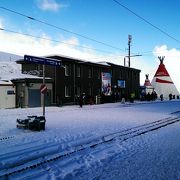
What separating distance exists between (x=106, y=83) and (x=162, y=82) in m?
23.7

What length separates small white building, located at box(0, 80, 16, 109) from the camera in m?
32.5

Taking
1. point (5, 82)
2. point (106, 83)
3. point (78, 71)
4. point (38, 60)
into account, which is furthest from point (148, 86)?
point (38, 60)

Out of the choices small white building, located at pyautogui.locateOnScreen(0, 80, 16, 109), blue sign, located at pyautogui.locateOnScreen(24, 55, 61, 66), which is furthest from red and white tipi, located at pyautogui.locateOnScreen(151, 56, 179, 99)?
blue sign, located at pyautogui.locateOnScreen(24, 55, 61, 66)

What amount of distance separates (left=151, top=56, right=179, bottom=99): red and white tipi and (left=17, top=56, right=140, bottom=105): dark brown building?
39.4 feet

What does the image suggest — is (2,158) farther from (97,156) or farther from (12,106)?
(12,106)

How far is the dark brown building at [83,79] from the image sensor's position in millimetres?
37656

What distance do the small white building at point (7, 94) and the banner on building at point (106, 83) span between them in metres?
16.6

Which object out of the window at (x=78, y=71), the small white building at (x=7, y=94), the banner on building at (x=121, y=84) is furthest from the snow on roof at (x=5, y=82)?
the banner on building at (x=121, y=84)

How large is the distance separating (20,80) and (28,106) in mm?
2923

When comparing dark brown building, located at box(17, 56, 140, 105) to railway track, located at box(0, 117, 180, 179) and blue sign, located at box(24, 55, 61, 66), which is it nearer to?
blue sign, located at box(24, 55, 61, 66)

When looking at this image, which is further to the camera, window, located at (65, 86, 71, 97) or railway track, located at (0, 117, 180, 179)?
window, located at (65, 86, 71, 97)

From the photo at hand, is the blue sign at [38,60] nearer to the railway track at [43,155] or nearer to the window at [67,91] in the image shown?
the railway track at [43,155]

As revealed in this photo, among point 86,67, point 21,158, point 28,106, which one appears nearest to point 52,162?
point 21,158

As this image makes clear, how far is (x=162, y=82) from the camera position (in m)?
67.8
